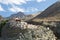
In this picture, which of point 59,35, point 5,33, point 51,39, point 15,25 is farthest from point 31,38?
point 59,35

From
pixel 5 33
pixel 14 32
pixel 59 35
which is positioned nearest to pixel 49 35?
pixel 14 32

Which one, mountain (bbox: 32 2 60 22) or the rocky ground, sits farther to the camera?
mountain (bbox: 32 2 60 22)

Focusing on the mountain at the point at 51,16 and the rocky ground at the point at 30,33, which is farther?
the mountain at the point at 51,16

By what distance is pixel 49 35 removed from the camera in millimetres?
24859

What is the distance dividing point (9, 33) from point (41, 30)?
455 centimetres

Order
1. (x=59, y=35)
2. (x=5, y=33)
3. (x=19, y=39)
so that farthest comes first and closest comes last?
(x=59, y=35) < (x=5, y=33) < (x=19, y=39)

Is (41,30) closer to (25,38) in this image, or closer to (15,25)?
(25,38)

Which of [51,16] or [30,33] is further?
[51,16]

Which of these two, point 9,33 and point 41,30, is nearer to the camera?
point 41,30

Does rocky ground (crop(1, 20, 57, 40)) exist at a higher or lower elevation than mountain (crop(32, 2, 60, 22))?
lower

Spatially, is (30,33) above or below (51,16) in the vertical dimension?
below

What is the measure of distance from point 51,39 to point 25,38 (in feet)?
9.39

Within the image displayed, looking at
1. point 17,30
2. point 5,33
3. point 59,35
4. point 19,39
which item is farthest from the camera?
point 59,35

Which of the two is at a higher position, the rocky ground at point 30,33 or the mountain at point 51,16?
the mountain at point 51,16
